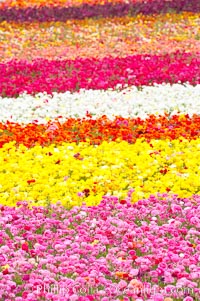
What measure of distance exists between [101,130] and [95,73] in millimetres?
4393

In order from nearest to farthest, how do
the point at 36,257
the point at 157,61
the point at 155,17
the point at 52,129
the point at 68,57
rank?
the point at 36,257 → the point at 52,129 → the point at 157,61 → the point at 68,57 → the point at 155,17

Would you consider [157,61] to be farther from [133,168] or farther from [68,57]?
[133,168]

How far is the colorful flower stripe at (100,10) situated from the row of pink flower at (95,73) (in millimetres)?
6226

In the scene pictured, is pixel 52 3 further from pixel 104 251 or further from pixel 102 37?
pixel 104 251

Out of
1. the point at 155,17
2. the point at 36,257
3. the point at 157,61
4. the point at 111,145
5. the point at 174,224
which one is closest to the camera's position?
the point at 36,257

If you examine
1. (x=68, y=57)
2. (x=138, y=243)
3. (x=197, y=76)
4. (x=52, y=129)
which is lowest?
(x=138, y=243)

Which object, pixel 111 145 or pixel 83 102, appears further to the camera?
pixel 83 102

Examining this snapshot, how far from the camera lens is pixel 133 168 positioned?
7875mm

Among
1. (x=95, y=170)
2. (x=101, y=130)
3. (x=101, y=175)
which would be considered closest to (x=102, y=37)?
(x=101, y=130)

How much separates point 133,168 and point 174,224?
193 cm

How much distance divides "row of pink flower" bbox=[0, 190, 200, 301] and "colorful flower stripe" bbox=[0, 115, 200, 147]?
2.53 metres

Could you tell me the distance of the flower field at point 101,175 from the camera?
5094 millimetres

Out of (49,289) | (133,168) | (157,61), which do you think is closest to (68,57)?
(157,61)

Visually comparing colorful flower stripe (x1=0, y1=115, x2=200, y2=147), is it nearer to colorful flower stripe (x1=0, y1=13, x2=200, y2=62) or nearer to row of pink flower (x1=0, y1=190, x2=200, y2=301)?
row of pink flower (x1=0, y1=190, x2=200, y2=301)
